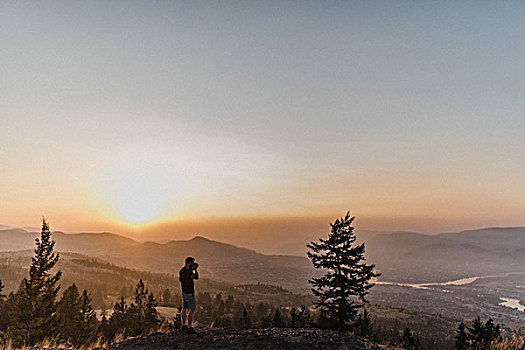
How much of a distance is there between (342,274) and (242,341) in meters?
16.2

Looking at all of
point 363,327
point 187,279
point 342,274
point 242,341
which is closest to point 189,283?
point 187,279

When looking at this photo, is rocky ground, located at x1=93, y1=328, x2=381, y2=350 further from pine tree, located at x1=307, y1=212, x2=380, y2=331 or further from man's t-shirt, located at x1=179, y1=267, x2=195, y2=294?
pine tree, located at x1=307, y1=212, x2=380, y2=331

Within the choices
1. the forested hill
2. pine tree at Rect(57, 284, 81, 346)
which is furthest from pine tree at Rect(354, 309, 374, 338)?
pine tree at Rect(57, 284, 81, 346)

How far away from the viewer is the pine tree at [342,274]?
29016 millimetres

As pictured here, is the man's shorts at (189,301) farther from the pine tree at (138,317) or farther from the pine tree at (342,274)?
the pine tree at (138,317)

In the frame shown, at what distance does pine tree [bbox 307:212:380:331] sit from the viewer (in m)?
29.0

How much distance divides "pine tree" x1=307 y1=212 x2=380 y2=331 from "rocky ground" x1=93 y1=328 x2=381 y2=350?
11.7 metres

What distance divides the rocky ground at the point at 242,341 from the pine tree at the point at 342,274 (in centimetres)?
1171

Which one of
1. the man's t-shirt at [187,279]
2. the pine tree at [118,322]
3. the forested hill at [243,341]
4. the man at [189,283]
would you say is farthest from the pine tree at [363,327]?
the pine tree at [118,322]

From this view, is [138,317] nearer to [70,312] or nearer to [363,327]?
[70,312]

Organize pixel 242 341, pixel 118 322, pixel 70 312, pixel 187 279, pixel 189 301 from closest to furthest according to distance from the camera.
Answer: pixel 242 341
pixel 187 279
pixel 189 301
pixel 70 312
pixel 118 322

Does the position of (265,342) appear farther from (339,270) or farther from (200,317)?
(200,317)

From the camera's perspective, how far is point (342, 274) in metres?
29.5

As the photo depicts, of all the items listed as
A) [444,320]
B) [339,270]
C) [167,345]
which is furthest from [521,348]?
[444,320]
